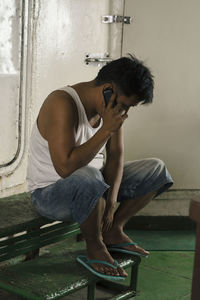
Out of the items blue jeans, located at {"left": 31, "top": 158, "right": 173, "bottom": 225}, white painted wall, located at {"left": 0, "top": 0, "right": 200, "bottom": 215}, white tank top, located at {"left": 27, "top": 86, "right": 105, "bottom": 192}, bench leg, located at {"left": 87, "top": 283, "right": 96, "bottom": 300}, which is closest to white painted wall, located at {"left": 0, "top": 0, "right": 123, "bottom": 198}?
white painted wall, located at {"left": 0, "top": 0, "right": 200, "bottom": 215}

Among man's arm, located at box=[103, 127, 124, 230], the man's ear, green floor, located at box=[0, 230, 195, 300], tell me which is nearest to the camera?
the man's ear

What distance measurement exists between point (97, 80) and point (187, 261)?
1.72 metres

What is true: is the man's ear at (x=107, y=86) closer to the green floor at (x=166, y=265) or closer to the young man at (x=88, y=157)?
the young man at (x=88, y=157)

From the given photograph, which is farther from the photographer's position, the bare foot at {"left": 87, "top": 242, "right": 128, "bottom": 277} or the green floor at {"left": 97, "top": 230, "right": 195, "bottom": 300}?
the green floor at {"left": 97, "top": 230, "right": 195, "bottom": 300}

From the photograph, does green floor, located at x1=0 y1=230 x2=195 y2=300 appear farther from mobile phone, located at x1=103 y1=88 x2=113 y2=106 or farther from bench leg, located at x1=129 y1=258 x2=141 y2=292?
mobile phone, located at x1=103 y1=88 x2=113 y2=106

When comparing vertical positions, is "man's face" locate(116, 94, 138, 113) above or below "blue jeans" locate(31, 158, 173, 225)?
above

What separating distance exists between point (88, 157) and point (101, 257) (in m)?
0.58

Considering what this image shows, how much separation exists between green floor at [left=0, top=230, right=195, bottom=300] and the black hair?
1.29m

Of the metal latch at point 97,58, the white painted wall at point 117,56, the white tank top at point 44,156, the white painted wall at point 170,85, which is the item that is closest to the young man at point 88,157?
the white tank top at point 44,156

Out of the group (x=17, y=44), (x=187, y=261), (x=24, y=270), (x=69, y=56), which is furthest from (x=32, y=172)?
(x=187, y=261)

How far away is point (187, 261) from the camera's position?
4.24 meters

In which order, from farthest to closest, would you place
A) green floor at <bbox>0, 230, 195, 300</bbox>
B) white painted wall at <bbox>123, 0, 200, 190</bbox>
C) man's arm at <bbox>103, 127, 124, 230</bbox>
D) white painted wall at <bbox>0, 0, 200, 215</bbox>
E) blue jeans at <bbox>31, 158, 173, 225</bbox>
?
1. white painted wall at <bbox>123, 0, 200, 190</bbox>
2. white painted wall at <bbox>0, 0, 200, 215</bbox>
3. green floor at <bbox>0, 230, 195, 300</bbox>
4. man's arm at <bbox>103, 127, 124, 230</bbox>
5. blue jeans at <bbox>31, 158, 173, 225</bbox>

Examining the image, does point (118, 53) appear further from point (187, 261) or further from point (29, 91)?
point (187, 261)

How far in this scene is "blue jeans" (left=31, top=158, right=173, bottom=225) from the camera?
3070 millimetres
